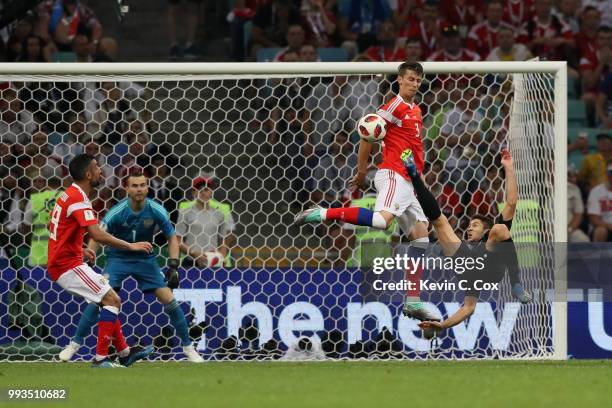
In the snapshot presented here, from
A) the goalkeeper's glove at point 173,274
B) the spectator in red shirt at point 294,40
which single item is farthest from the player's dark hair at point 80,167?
the spectator in red shirt at point 294,40

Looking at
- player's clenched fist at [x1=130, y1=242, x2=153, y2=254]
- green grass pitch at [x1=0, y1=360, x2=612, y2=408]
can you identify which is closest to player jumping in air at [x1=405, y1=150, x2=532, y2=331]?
green grass pitch at [x1=0, y1=360, x2=612, y2=408]

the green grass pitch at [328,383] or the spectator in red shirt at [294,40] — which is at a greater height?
the spectator in red shirt at [294,40]

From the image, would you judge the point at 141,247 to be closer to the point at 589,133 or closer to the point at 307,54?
the point at 307,54

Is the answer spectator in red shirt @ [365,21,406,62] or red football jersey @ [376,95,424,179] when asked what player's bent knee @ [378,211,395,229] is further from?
spectator in red shirt @ [365,21,406,62]

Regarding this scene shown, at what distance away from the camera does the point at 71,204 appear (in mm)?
11383

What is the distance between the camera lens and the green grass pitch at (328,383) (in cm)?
834

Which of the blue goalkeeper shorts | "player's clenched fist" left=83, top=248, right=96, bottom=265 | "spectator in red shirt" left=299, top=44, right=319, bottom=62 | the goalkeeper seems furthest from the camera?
"spectator in red shirt" left=299, top=44, right=319, bottom=62

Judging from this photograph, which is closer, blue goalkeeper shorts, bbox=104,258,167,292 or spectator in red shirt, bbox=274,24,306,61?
blue goalkeeper shorts, bbox=104,258,167,292

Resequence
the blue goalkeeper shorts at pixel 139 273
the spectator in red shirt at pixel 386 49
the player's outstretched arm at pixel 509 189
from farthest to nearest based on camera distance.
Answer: the spectator in red shirt at pixel 386 49 → the blue goalkeeper shorts at pixel 139 273 → the player's outstretched arm at pixel 509 189

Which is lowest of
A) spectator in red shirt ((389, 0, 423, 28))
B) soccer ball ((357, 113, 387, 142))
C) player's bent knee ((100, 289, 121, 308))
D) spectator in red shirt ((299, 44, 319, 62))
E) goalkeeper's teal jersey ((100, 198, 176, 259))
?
player's bent knee ((100, 289, 121, 308))

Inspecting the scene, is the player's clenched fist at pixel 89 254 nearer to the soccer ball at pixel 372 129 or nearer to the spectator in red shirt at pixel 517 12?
the soccer ball at pixel 372 129

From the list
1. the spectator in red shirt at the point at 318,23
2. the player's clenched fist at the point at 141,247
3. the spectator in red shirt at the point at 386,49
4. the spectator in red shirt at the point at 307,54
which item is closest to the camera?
the player's clenched fist at the point at 141,247

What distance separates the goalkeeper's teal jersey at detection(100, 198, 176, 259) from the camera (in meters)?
12.2

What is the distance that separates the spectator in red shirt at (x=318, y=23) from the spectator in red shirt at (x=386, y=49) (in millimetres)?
660
